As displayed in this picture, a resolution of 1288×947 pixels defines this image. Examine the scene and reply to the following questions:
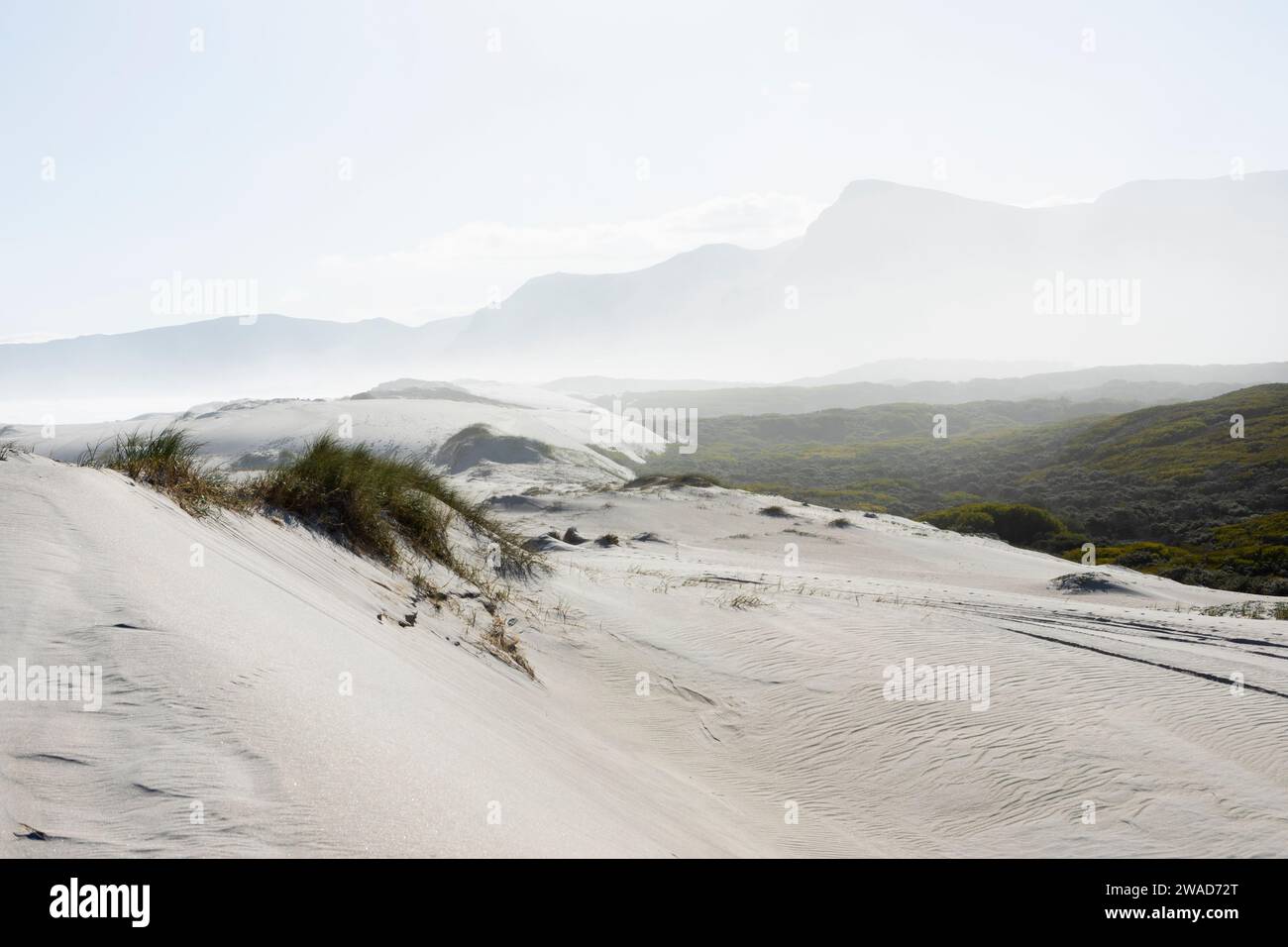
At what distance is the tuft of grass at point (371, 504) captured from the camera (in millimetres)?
6887

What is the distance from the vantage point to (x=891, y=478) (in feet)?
145

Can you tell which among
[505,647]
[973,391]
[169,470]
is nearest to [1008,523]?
[505,647]

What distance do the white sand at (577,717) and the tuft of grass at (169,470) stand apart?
30 cm

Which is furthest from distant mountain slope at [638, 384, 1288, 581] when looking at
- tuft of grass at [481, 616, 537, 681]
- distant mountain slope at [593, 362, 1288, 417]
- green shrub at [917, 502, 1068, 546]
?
distant mountain slope at [593, 362, 1288, 417]

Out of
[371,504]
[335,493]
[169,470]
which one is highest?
[169,470]

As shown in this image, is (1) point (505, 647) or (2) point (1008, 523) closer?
(1) point (505, 647)

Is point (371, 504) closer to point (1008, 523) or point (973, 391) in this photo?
point (1008, 523)

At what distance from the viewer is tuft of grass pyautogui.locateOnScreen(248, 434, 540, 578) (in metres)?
6.89

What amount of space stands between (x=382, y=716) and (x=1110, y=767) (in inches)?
173

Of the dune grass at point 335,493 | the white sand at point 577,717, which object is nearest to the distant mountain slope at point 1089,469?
the white sand at point 577,717

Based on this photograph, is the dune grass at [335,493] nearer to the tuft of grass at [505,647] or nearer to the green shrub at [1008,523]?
the tuft of grass at [505,647]

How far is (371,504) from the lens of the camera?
7363 millimetres

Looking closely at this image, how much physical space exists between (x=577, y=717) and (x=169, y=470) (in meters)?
3.58
